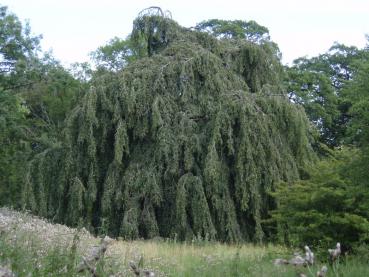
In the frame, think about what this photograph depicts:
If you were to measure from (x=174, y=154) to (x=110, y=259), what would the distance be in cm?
812

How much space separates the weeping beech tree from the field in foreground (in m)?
1.56

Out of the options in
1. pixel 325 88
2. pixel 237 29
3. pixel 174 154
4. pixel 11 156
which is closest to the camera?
pixel 174 154

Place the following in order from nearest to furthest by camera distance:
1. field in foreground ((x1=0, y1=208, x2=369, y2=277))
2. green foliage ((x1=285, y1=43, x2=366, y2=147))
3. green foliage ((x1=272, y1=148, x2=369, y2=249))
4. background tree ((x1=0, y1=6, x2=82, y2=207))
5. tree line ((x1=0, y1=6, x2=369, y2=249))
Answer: field in foreground ((x1=0, y1=208, x2=369, y2=277)) → green foliage ((x1=272, y1=148, x2=369, y2=249)) → tree line ((x1=0, y1=6, x2=369, y2=249)) → background tree ((x1=0, y1=6, x2=82, y2=207)) → green foliage ((x1=285, y1=43, x2=366, y2=147))

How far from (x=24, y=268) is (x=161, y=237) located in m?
9.76

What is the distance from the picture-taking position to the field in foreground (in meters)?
3.83

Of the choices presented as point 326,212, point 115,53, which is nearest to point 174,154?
point 326,212

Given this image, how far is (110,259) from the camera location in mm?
5387

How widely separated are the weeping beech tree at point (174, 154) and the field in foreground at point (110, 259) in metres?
1.56

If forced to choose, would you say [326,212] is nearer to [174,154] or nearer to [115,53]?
[174,154]

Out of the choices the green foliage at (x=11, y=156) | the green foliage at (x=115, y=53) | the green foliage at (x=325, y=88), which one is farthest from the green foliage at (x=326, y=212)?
the green foliage at (x=115, y=53)

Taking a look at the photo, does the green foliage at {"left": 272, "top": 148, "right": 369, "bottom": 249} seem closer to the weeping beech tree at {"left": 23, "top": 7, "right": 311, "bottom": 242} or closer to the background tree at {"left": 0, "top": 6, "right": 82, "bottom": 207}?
the weeping beech tree at {"left": 23, "top": 7, "right": 311, "bottom": 242}

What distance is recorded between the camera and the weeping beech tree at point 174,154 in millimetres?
13242

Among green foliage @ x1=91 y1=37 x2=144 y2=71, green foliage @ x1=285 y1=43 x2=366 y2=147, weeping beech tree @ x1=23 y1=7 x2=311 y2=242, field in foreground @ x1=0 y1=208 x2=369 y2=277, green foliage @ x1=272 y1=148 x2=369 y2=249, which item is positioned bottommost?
field in foreground @ x1=0 y1=208 x2=369 y2=277

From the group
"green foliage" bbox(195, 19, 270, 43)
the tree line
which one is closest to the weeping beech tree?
the tree line
